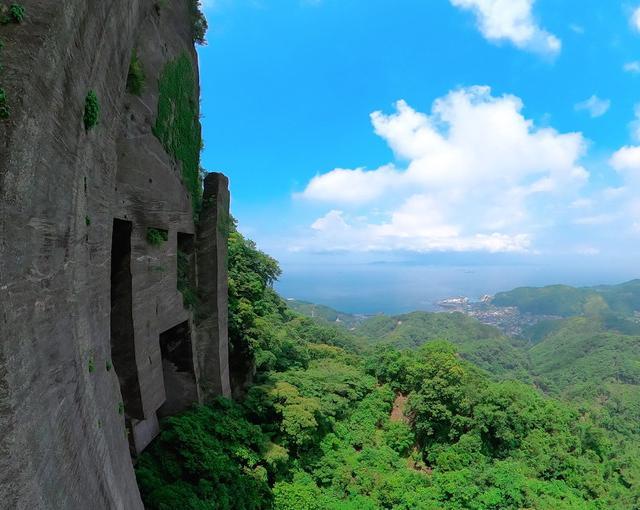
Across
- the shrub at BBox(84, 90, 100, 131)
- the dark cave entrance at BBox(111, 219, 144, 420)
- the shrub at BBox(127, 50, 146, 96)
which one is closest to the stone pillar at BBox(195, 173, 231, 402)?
the dark cave entrance at BBox(111, 219, 144, 420)

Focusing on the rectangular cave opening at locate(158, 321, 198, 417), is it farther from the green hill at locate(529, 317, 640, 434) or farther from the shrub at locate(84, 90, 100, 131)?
the green hill at locate(529, 317, 640, 434)

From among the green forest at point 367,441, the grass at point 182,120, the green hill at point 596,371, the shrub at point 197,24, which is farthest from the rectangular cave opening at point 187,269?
the green hill at point 596,371

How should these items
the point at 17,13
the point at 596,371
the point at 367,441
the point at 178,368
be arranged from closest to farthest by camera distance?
the point at 17,13 < the point at 178,368 < the point at 367,441 < the point at 596,371

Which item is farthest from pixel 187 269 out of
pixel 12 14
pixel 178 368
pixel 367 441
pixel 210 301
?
pixel 367 441

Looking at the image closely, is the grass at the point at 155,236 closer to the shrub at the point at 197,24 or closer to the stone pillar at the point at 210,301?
the stone pillar at the point at 210,301

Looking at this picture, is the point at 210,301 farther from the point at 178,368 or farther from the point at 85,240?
the point at 85,240

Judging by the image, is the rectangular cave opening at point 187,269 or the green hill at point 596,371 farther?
the green hill at point 596,371

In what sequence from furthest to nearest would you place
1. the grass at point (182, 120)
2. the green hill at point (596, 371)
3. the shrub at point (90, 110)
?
the green hill at point (596, 371) → the grass at point (182, 120) → the shrub at point (90, 110)

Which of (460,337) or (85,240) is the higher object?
(85,240)
